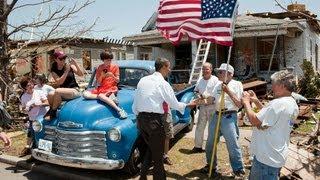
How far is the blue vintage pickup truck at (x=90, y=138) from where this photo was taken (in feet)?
21.2

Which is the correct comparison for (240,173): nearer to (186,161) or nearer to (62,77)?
(186,161)

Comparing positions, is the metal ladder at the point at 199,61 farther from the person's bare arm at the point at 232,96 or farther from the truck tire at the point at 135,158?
the person's bare arm at the point at 232,96

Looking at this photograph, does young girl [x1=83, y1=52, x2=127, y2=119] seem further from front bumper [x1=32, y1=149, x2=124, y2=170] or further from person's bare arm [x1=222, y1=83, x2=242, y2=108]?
person's bare arm [x1=222, y1=83, x2=242, y2=108]

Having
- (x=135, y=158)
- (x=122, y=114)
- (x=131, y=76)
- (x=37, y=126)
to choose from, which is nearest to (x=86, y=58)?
(x=131, y=76)

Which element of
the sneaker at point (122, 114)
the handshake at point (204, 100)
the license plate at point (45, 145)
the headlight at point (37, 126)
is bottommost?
the license plate at point (45, 145)

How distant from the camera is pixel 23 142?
10.1m

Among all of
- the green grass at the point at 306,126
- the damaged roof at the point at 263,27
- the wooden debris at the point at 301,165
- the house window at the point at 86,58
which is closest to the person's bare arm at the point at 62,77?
the wooden debris at the point at 301,165

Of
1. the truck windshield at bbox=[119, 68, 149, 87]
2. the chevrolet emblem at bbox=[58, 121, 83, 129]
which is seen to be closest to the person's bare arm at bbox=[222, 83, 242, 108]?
the chevrolet emblem at bbox=[58, 121, 83, 129]

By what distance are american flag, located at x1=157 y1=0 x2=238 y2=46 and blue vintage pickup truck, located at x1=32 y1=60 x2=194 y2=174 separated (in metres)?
1.76

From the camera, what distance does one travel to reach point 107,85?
24.4 feet

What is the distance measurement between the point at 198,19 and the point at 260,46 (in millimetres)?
12520

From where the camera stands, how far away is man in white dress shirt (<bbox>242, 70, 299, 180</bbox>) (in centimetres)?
412

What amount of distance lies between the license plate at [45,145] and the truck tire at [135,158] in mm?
1387

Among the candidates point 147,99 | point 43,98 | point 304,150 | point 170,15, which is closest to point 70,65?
point 43,98
